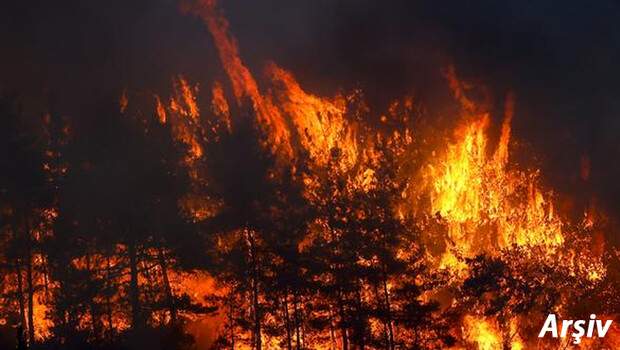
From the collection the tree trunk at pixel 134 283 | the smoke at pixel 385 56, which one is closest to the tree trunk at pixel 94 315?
the tree trunk at pixel 134 283

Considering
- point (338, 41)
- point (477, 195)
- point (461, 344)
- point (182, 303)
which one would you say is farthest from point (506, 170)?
point (182, 303)

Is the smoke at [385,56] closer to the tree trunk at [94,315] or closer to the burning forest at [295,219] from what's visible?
the burning forest at [295,219]

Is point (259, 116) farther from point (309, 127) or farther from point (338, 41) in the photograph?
point (338, 41)

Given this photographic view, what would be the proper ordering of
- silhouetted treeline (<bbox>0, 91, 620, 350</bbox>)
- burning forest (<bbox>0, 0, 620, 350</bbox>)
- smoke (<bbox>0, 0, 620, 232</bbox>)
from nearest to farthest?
silhouetted treeline (<bbox>0, 91, 620, 350</bbox>)
burning forest (<bbox>0, 0, 620, 350</bbox>)
smoke (<bbox>0, 0, 620, 232</bbox>)

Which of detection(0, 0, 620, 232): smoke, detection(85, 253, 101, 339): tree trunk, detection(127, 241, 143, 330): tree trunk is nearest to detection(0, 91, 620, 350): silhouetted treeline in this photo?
detection(127, 241, 143, 330): tree trunk

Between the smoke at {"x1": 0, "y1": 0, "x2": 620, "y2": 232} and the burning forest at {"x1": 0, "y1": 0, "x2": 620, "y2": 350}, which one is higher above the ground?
the smoke at {"x1": 0, "y1": 0, "x2": 620, "y2": 232}

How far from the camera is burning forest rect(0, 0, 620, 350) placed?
29.2 meters

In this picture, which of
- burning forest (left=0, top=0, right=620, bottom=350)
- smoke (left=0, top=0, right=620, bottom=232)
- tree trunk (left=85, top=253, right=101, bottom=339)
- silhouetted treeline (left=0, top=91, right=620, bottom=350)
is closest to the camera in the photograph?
silhouetted treeline (left=0, top=91, right=620, bottom=350)

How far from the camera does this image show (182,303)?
2973 cm

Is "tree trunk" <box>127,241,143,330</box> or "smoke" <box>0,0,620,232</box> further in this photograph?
"smoke" <box>0,0,620,232</box>

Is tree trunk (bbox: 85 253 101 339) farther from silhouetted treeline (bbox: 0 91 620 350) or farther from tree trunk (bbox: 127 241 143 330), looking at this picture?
tree trunk (bbox: 127 241 143 330)

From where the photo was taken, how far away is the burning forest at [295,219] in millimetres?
29250

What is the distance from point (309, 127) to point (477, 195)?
527 inches

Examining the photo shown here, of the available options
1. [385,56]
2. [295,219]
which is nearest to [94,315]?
[295,219]
